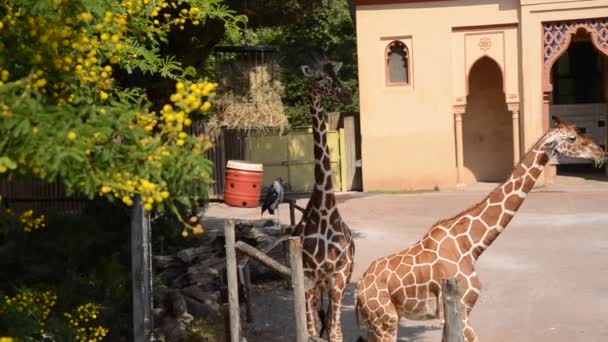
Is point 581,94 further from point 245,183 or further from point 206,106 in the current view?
point 206,106

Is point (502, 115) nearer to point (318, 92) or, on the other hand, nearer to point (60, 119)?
point (318, 92)

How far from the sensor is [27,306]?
6.25 m

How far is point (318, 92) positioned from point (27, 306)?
133 inches

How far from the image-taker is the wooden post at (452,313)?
17.1 feet

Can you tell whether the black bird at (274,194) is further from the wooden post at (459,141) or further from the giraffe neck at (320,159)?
the wooden post at (459,141)

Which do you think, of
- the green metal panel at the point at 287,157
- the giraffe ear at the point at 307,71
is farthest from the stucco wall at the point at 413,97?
the giraffe ear at the point at 307,71

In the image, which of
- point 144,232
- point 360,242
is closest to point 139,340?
point 144,232

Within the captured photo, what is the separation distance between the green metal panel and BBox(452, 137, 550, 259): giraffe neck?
16274 millimetres

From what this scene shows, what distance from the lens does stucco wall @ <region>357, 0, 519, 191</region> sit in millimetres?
23203

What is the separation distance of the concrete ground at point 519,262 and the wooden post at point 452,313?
13.7ft

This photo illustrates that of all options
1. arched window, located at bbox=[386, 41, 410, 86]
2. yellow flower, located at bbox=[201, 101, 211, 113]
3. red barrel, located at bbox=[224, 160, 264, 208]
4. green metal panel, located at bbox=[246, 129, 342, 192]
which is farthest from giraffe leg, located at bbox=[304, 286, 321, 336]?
arched window, located at bbox=[386, 41, 410, 86]

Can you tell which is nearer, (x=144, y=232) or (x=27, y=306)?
(x=27, y=306)

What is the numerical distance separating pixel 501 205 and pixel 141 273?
3.44 metres

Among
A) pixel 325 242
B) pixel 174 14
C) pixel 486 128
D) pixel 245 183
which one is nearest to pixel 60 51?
pixel 325 242
